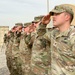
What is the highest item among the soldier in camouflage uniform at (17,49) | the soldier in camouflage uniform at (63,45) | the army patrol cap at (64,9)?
the army patrol cap at (64,9)

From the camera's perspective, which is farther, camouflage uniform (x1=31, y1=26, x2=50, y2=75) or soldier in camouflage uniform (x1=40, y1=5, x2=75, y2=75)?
camouflage uniform (x1=31, y1=26, x2=50, y2=75)

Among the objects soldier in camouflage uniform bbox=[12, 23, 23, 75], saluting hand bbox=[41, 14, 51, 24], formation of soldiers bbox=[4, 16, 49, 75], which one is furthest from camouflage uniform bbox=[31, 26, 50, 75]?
soldier in camouflage uniform bbox=[12, 23, 23, 75]

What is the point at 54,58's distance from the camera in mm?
4832

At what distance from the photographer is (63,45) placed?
15.4 feet

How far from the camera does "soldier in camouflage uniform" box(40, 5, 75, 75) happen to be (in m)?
4.62

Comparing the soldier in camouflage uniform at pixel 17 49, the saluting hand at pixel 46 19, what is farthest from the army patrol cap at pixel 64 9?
the soldier in camouflage uniform at pixel 17 49

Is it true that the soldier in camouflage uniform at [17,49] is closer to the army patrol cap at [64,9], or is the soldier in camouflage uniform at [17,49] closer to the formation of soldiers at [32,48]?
the formation of soldiers at [32,48]

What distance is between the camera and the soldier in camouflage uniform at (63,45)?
4.62 m

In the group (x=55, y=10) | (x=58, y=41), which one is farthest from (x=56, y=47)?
(x=55, y=10)

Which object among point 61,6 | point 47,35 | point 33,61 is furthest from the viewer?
point 33,61

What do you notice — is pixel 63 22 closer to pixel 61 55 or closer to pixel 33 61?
pixel 61 55

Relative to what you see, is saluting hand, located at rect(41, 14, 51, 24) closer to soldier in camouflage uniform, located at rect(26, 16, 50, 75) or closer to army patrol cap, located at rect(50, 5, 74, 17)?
soldier in camouflage uniform, located at rect(26, 16, 50, 75)

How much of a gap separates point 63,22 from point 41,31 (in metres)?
1.50

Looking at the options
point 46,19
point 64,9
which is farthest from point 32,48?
point 64,9
